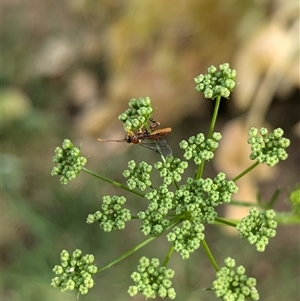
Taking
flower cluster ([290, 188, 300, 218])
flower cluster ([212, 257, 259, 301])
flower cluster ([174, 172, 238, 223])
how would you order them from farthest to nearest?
flower cluster ([290, 188, 300, 218]) < flower cluster ([174, 172, 238, 223]) < flower cluster ([212, 257, 259, 301])

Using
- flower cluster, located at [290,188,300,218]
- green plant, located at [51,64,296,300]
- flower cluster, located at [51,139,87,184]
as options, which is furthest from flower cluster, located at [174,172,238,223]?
flower cluster, located at [290,188,300,218]

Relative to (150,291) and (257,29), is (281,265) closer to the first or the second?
(257,29)

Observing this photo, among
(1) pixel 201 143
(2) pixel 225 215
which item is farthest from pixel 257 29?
(1) pixel 201 143

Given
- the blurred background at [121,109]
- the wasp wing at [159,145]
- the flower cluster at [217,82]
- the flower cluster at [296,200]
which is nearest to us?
the flower cluster at [217,82]

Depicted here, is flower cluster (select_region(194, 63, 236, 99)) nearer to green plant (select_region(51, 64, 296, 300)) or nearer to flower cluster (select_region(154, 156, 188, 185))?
green plant (select_region(51, 64, 296, 300))

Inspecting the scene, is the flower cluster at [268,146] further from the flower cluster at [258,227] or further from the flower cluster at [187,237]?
the flower cluster at [187,237]

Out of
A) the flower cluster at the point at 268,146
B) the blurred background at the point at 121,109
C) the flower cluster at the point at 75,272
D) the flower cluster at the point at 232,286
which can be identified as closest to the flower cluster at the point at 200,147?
the flower cluster at the point at 268,146
